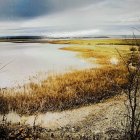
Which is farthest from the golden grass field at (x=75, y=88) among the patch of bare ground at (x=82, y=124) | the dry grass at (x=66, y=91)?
the patch of bare ground at (x=82, y=124)

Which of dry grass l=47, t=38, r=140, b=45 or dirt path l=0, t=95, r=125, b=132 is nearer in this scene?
dirt path l=0, t=95, r=125, b=132

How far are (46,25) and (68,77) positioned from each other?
670 millimetres

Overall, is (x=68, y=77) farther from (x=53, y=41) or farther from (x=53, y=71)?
(x=53, y=41)

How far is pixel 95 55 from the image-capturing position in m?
4.12

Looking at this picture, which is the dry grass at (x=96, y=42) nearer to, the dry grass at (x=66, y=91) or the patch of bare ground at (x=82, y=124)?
the dry grass at (x=66, y=91)

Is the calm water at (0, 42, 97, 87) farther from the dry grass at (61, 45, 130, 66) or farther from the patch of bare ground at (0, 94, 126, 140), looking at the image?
the patch of bare ground at (0, 94, 126, 140)

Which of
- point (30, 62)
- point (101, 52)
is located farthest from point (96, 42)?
point (30, 62)

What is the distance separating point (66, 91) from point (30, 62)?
51 centimetres

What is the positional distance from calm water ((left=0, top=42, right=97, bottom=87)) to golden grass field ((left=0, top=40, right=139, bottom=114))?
93 mm

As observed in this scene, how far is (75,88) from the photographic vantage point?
3.95 m

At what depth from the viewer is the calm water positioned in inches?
154

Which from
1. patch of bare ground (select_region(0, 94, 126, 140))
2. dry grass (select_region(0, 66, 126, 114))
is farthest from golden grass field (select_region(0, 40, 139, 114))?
patch of bare ground (select_region(0, 94, 126, 140))

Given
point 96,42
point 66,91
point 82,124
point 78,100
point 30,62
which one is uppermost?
point 96,42

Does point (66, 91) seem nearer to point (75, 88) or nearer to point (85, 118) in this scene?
point (75, 88)
